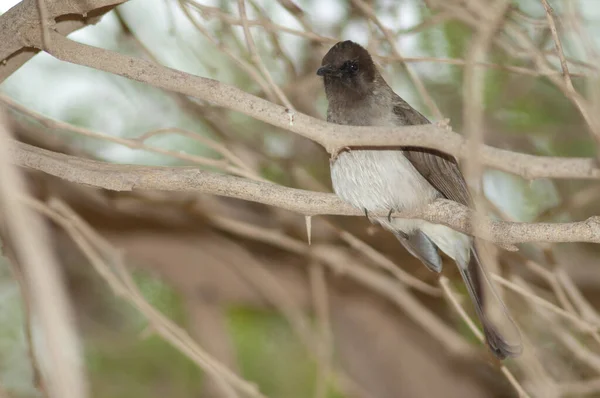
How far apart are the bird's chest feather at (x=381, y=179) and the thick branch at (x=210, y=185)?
832mm

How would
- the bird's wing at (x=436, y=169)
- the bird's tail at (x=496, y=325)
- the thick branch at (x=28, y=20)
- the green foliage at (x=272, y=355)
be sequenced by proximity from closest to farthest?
the thick branch at (x=28, y=20)
the bird's tail at (x=496, y=325)
the bird's wing at (x=436, y=169)
the green foliage at (x=272, y=355)

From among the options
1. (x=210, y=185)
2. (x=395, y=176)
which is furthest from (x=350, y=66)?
(x=210, y=185)

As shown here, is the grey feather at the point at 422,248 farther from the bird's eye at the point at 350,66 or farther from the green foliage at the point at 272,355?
the green foliage at the point at 272,355

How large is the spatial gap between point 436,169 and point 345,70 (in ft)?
2.12

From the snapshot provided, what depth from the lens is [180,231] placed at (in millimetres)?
4801

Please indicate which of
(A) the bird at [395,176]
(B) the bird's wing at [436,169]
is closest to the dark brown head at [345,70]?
(A) the bird at [395,176]

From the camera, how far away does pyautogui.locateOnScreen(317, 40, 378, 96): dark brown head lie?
11.7 feet

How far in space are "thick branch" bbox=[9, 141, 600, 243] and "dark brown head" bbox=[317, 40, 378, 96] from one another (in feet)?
3.96

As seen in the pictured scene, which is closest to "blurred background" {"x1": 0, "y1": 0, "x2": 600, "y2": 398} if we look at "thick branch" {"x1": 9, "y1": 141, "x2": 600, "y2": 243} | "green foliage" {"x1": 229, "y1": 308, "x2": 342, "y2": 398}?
"green foliage" {"x1": 229, "y1": 308, "x2": 342, "y2": 398}

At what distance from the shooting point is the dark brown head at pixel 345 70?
140 inches

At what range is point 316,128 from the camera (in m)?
2.11

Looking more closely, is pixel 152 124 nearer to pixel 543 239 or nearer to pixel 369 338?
pixel 369 338

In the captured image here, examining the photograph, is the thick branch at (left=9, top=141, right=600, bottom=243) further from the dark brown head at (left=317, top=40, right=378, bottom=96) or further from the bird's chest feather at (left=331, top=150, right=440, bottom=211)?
the dark brown head at (left=317, top=40, right=378, bottom=96)

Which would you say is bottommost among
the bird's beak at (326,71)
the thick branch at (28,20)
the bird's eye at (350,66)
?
the thick branch at (28,20)
